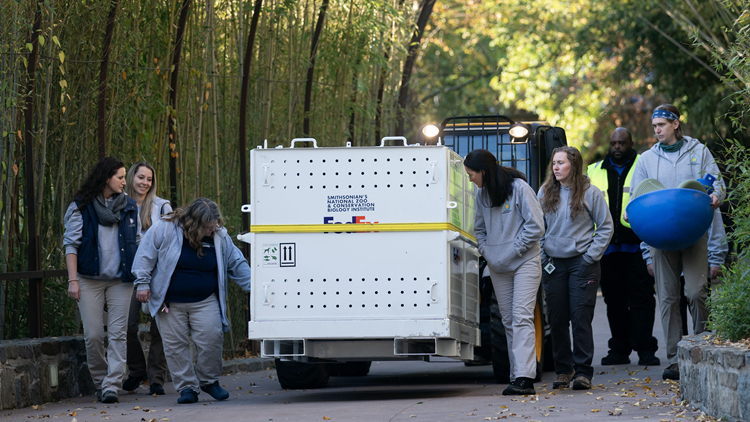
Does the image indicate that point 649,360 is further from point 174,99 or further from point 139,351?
point 174,99

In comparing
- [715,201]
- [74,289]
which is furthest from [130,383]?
[715,201]

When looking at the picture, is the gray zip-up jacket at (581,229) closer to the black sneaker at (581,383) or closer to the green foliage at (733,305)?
the black sneaker at (581,383)

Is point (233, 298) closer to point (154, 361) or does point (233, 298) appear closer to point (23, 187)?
point (154, 361)

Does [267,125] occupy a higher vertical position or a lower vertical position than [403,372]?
higher

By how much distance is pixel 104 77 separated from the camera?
8.83m

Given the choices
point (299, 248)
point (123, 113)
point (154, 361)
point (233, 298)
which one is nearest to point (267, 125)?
point (233, 298)

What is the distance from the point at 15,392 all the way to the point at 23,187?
172 centimetres

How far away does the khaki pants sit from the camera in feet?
26.5

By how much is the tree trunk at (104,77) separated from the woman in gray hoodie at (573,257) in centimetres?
364

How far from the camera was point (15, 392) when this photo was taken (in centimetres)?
767

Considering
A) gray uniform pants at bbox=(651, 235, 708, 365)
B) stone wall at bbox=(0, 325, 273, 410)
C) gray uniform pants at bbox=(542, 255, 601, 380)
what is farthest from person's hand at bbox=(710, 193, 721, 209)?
stone wall at bbox=(0, 325, 273, 410)

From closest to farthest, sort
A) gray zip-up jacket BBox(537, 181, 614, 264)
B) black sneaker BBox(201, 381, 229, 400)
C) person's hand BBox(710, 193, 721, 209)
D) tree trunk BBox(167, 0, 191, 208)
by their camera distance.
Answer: person's hand BBox(710, 193, 721, 209)
gray zip-up jacket BBox(537, 181, 614, 264)
black sneaker BBox(201, 381, 229, 400)
tree trunk BBox(167, 0, 191, 208)

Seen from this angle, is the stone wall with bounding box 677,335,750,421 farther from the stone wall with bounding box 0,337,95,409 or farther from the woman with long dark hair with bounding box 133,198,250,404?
the stone wall with bounding box 0,337,95,409

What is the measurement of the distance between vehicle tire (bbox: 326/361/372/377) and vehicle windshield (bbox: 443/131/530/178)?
7.35 ft
